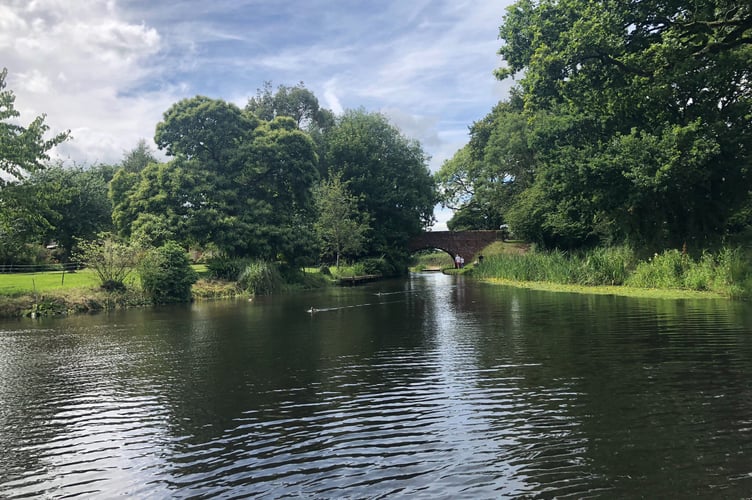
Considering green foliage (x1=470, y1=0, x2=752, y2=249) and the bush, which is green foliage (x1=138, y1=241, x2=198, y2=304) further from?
the bush

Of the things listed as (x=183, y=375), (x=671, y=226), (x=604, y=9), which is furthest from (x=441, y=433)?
(x=671, y=226)

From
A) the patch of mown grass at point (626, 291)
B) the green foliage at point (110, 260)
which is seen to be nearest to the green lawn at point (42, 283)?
the green foliage at point (110, 260)

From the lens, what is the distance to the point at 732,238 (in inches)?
1099

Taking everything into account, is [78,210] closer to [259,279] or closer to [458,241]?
[259,279]

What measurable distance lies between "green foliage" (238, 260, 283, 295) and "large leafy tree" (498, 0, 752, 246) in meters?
20.2

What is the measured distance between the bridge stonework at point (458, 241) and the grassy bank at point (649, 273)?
2543cm

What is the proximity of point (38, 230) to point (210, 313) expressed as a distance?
11.1 meters

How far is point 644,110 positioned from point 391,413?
26459 millimetres

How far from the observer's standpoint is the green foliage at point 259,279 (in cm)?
3644

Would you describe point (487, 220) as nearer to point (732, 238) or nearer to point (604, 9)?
point (732, 238)

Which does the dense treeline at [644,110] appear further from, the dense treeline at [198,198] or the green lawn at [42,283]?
the green lawn at [42,283]

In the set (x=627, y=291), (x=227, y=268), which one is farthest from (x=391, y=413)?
(x=227, y=268)

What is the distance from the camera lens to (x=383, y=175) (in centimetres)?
6569

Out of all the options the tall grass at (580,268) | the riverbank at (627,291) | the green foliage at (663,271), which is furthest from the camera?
the tall grass at (580,268)
